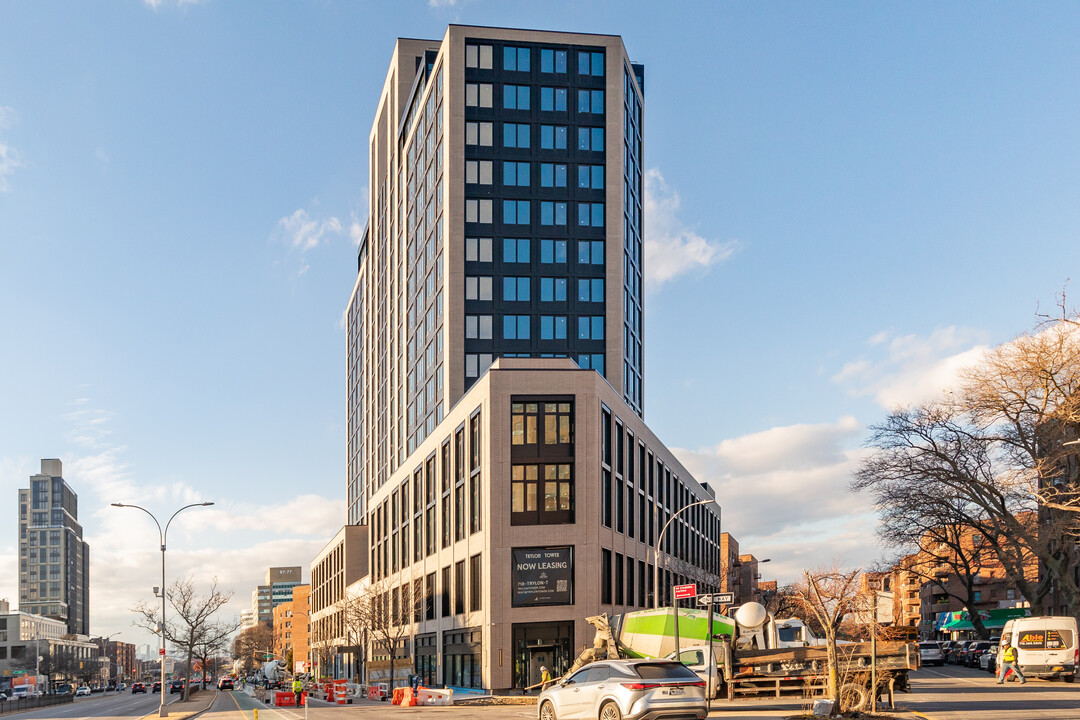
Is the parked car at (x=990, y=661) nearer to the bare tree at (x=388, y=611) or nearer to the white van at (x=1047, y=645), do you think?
the white van at (x=1047, y=645)

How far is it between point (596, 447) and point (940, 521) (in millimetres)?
25475

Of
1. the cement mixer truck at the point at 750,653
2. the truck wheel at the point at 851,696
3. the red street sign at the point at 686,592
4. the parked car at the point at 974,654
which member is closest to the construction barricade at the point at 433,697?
the cement mixer truck at the point at 750,653

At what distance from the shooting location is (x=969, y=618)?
436 ft

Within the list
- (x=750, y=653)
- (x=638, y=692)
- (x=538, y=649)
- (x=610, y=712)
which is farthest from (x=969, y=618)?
(x=638, y=692)

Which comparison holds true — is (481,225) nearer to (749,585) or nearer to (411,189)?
(411,189)

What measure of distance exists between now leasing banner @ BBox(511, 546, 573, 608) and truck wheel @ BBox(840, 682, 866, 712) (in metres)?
31.4

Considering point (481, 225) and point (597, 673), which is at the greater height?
point (481, 225)

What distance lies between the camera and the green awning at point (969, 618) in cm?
12103

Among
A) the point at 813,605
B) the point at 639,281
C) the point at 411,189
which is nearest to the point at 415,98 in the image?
the point at 411,189

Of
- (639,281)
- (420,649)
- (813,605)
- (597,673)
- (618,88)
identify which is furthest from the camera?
(639,281)

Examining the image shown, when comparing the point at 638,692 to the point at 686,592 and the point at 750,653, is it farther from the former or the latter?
the point at 750,653

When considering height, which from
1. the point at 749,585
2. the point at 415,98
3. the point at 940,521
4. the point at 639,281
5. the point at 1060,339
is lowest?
the point at 749,585

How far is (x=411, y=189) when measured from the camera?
96500 mm

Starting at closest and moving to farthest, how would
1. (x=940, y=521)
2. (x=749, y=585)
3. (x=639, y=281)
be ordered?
(x=940, y=521), (x=639, y=281), (x=749, y=585)
